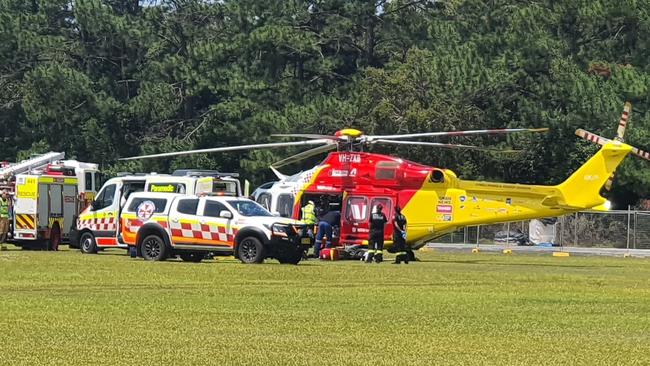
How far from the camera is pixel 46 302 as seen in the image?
1866 centimetres

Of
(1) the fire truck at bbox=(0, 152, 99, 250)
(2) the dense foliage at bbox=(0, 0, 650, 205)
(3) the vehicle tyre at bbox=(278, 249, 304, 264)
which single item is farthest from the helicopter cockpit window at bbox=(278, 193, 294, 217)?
(2) the dense foliage at bbox=(0, 0, 650, 205)

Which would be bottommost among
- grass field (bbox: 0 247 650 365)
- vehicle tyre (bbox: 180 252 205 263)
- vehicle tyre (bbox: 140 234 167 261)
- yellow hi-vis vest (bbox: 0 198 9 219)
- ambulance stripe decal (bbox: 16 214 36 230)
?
grass field (bbox: 0 247 650 365)

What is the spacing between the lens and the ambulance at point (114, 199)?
37.7 m

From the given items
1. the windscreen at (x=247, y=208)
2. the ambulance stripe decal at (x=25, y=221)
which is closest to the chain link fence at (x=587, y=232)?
the ambulance stripe decal at (x=25, y=221)

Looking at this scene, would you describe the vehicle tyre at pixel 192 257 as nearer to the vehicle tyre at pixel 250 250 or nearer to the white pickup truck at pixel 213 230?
the white pickup truck at pixel 213 230

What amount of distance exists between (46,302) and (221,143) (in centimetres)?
5276

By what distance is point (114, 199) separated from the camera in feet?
125

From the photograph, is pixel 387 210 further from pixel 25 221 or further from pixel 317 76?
pixel 317 76

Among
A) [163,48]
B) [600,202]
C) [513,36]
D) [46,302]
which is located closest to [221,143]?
[163,48]

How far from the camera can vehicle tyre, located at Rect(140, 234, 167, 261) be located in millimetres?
32312

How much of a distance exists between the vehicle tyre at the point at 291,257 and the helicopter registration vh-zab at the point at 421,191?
4.37m

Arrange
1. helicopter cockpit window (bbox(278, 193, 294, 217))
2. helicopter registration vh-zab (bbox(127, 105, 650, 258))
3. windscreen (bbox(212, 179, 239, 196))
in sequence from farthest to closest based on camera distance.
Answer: helicopter cockpit window (bbox(278, 193, 294, 217)) → windscreen (bbox(212, 179, 239, 196)) → helicopter registration vh-zab (bbox(127, 105, 650, 258))

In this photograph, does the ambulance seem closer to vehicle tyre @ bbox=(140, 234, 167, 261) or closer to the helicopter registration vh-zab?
the helicopter registration vh-zab

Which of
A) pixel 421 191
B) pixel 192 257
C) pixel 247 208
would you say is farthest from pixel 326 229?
pixel 247 208
